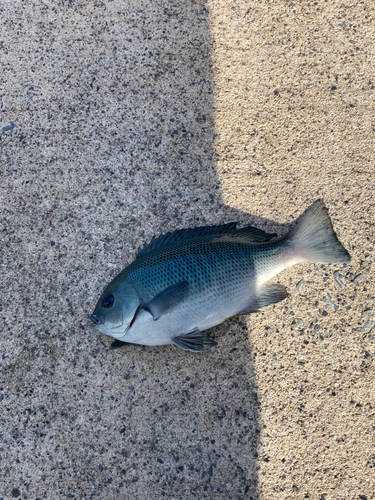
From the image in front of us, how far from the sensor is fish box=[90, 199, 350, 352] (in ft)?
6.91

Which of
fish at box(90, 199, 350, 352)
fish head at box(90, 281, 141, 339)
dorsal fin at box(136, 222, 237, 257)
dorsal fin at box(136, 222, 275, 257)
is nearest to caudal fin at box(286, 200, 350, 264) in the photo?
fish at box(90, 199, 350, 352)

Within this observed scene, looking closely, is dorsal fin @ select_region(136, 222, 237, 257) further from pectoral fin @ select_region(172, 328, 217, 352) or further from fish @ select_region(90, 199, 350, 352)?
pectoral fin @ select_region(172, 328, 217, 352)

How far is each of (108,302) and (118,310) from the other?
0.08 metres

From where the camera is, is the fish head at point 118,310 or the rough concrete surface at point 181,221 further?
the rough concrete surface at point 181,221

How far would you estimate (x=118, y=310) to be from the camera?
2098mm

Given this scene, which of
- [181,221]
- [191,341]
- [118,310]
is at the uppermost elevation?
[181,221]

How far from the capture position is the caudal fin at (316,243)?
2.31 meters

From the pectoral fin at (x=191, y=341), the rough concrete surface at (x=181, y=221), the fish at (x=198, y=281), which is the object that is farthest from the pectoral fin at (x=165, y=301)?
the rough concrete surface at (x=181, y=221)

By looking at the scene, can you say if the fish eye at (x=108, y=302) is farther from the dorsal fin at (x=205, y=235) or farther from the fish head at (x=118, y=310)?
the dorsal fin at (x=205, y=235)

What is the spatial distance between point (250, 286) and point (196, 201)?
30.0 inches

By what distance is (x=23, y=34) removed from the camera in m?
2.81

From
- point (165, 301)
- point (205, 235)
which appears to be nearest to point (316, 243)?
point (205, 235)

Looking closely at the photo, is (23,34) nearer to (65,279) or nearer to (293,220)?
(65,279)

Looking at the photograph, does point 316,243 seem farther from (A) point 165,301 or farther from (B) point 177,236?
(A) point 165,301
